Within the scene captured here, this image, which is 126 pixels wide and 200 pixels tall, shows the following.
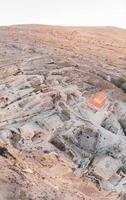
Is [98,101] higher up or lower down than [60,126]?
higher up

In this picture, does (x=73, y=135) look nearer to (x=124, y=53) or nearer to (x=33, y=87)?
(x=33, y=87)

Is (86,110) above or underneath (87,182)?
above

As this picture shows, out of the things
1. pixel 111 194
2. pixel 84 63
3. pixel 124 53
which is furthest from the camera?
pixel 124 53

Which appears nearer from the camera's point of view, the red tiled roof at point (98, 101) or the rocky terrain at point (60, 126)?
the rocky terrain at point (60, 126)

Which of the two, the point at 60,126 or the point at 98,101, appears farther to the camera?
the point at 98,101

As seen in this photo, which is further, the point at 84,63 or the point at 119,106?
the point at 84,63

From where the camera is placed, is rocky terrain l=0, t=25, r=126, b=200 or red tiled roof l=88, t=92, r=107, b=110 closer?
rocky terrain l=0, t=25, r=126, b=200

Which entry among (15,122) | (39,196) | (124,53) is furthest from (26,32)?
(39,196)

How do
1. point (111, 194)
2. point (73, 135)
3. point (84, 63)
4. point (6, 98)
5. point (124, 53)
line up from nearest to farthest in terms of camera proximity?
1. point (111, 194)
2. point (73, 135)
3. point (6, 98)
4. point (84, 63)
5. point (124, 53)
